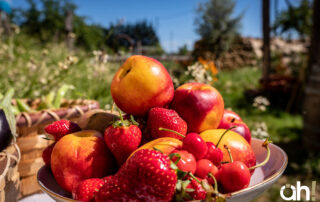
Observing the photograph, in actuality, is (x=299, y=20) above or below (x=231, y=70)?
above

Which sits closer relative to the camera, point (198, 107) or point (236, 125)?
point (198, 107)

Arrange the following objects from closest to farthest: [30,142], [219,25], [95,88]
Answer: [30,142]
[95,88]
[219,25]

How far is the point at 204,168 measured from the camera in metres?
0.71

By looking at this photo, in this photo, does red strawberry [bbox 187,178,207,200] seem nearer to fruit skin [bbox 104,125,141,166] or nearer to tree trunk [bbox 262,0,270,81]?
fruit skin [bbox 104,125,141,166]

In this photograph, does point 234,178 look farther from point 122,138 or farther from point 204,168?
point 122,138

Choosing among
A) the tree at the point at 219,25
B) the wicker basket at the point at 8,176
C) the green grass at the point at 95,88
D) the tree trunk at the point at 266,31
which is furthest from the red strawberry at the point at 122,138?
the tree at the point at 219,25

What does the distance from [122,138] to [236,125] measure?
19.8 inches

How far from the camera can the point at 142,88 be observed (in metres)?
0.94

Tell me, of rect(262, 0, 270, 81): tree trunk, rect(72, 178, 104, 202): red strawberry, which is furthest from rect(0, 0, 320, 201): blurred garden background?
rect(72, 178, 104, 202): red strawberry

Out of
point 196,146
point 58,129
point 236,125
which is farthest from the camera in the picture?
point 236,125

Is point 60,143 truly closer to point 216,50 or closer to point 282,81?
point 282,81

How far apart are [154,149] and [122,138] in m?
0.14

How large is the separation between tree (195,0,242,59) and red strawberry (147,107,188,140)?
31.6 ft

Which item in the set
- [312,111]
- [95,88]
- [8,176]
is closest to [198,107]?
[8,176]
